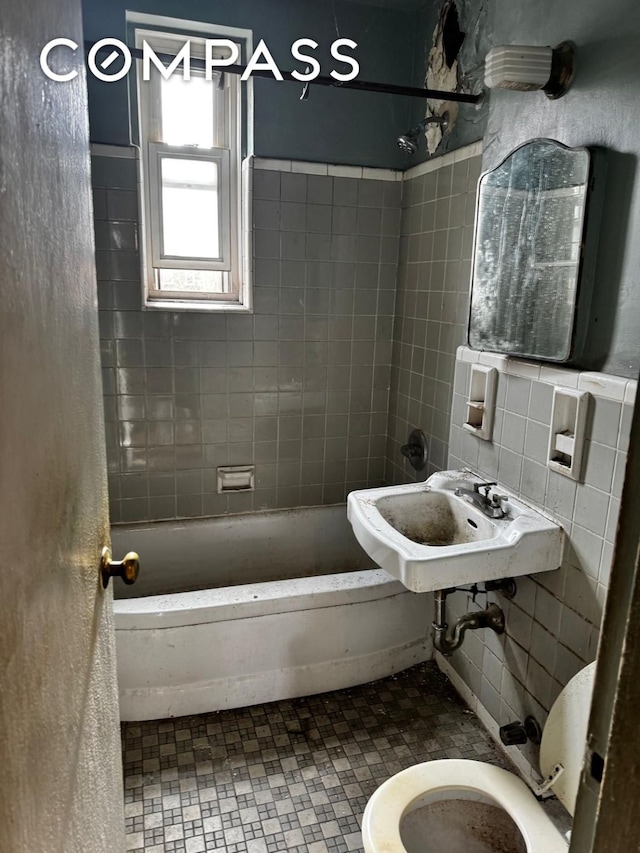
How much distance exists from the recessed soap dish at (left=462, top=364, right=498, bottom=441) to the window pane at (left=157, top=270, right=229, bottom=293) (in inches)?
52.9

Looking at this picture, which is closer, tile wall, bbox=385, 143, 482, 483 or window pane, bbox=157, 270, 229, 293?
tile wall, bbox=385, 143, 482, 483

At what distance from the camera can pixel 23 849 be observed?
1.75ft

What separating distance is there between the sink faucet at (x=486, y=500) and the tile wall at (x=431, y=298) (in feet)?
1.83

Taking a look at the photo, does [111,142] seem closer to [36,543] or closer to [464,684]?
[36,543]

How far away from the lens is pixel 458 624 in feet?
6.34

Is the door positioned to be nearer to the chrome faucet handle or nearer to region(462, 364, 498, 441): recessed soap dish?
the chrome faucet handle

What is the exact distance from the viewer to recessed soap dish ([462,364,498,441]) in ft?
6.41

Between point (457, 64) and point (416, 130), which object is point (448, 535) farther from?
point (457, 64)

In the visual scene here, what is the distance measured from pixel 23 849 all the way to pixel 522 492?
1613mm

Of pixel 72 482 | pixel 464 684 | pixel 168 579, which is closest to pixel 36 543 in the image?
pixel 72 482

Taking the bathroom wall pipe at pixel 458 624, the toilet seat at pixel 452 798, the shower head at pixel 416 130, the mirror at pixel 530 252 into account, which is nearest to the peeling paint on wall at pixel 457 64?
the shower head at pixel 416 130

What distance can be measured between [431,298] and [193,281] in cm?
112

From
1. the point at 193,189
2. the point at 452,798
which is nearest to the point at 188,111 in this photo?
the point at 193,189

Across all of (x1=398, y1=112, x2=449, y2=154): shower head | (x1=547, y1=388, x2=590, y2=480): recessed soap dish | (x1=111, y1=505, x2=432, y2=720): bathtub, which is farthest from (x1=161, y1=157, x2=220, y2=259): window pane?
(x1=547, y1=388, x2=590, y2=480): recessed soap dish
